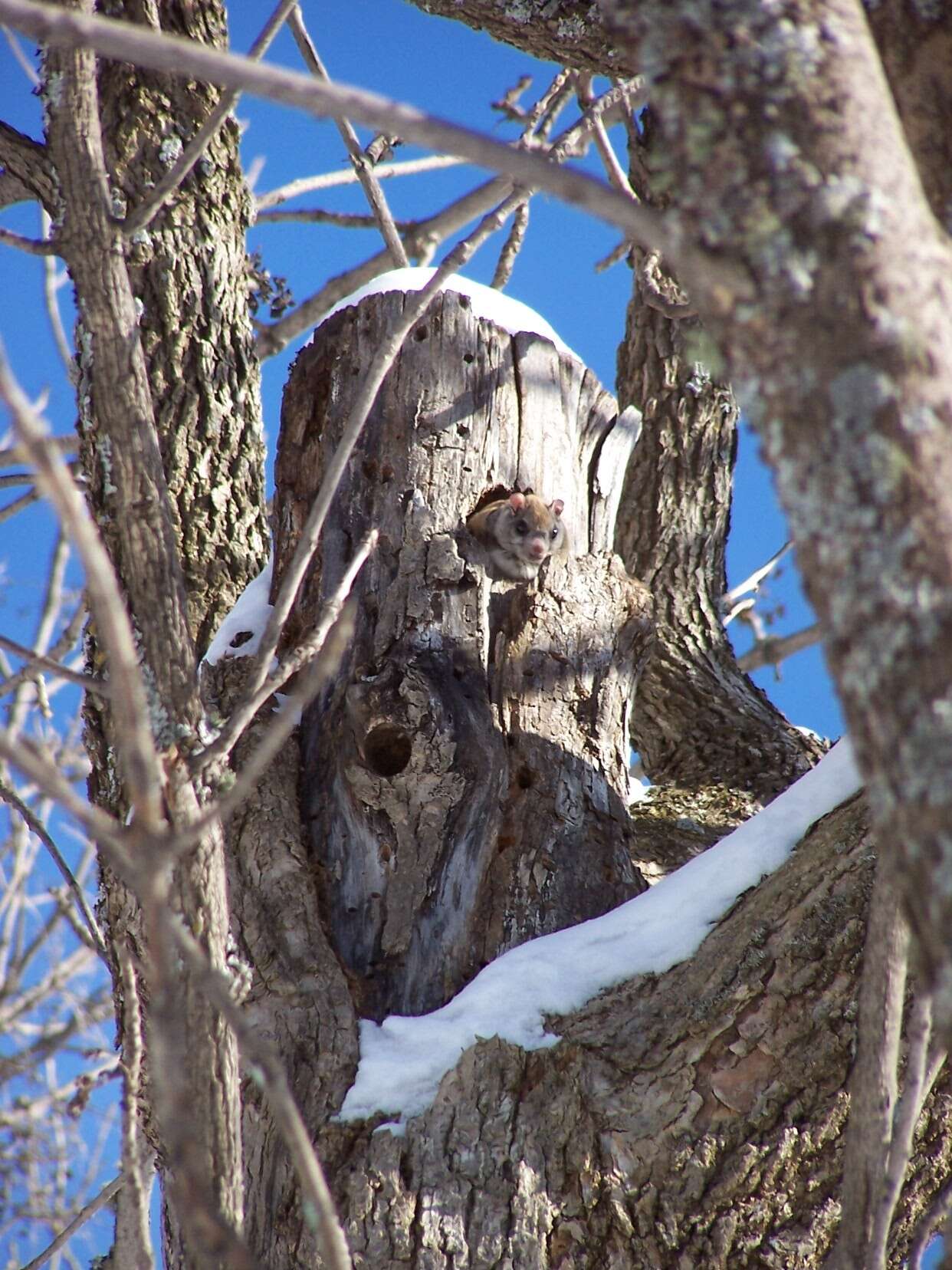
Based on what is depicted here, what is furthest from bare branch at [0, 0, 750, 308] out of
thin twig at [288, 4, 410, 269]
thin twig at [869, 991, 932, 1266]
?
thin twig at [288, 4, 410, 269]

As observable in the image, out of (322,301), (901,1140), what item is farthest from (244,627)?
(322,301)

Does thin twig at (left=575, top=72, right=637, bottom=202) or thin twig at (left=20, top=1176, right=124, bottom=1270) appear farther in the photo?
thin twig at (left=575, top=72, right=637, bottom=202)

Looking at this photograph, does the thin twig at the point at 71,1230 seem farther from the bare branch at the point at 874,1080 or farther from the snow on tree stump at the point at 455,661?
the bare branch at the point at 874,1080

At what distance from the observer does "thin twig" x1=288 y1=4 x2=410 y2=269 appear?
2752 millimetres

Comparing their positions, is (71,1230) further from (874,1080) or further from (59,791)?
(59,791)

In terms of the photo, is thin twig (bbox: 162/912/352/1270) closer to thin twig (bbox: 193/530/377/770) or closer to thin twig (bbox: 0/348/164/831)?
thin twig (bbox: 0/348/164/831)

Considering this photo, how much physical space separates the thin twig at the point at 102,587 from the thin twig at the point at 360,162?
2132 mm

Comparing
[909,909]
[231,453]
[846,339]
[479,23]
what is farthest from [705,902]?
[479,23]

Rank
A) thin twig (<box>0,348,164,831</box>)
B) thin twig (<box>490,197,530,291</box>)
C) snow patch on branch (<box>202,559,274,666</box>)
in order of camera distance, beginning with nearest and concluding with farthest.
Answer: thin twig (<box>0,348,164,831</box>) < snow patch on branch (<box>202,559,274,666</box>) < thin twig (<box>490,197,530,291</box>)

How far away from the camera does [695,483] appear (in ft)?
13.6

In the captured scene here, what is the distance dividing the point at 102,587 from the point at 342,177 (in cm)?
500

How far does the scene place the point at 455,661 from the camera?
2596 millimetres

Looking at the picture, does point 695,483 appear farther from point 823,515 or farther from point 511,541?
point 823,515

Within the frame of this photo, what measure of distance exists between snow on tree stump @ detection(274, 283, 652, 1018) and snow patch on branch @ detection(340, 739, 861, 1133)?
176 millimetres
